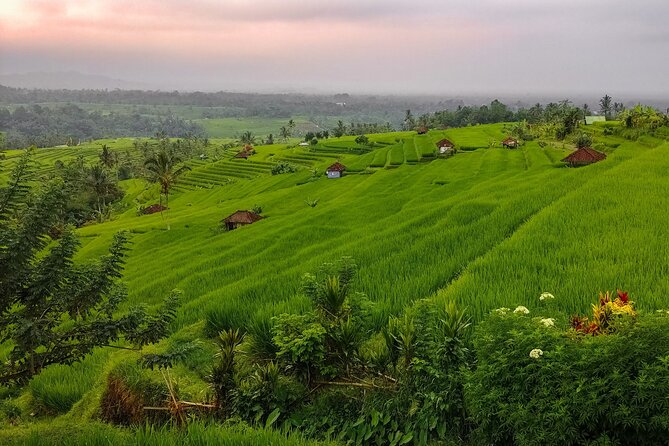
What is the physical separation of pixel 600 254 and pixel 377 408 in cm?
518

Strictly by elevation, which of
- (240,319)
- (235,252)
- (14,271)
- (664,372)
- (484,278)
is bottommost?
(235,252)

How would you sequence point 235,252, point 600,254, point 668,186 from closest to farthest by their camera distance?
point 600,254, point 668,186, point 235,252

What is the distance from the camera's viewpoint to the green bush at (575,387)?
11.2 ft

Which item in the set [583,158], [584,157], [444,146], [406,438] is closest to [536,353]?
[406,438]

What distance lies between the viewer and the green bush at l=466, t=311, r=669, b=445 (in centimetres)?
343

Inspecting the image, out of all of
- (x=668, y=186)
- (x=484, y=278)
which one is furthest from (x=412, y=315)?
(x=668, y=186)

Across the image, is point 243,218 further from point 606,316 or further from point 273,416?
point 606,316

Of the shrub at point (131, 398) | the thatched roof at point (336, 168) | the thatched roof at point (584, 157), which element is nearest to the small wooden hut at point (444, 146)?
the thatched roof at point (336, 168)

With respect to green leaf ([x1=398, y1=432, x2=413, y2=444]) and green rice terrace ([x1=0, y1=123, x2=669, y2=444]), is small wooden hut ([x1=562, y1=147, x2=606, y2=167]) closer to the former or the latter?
green rice terrace ([x1=0, y1=123, x2=669, y2=444])

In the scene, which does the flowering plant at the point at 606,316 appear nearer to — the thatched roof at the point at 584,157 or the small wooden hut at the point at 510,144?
the thatched roof at the point at 584,157

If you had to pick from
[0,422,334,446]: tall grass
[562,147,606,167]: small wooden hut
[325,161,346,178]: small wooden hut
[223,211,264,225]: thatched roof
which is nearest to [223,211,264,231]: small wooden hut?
[223,211,264,225]: thatched roof

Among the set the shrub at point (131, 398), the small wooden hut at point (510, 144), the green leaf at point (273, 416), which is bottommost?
the shrub at point (131, 398)

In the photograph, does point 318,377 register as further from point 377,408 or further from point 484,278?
point 484,278

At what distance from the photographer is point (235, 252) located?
54.6 feet
